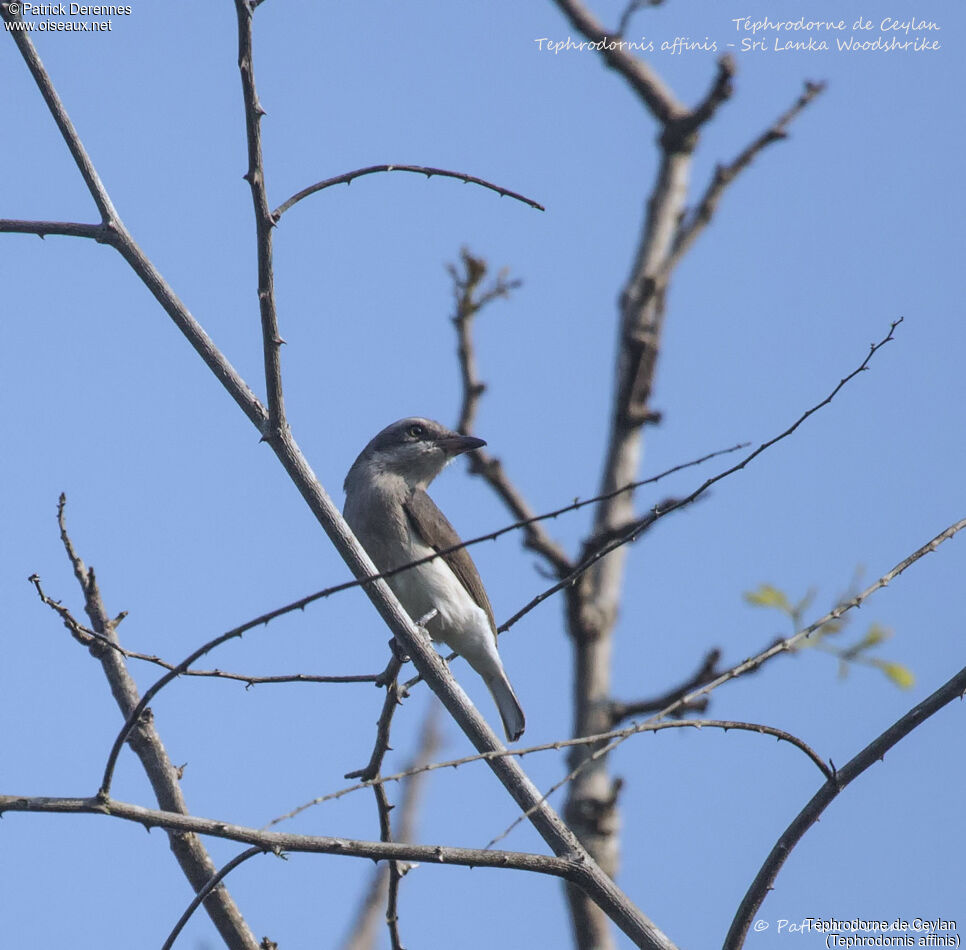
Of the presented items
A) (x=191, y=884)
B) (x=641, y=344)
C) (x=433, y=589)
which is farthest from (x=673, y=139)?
(x=191, y=884)

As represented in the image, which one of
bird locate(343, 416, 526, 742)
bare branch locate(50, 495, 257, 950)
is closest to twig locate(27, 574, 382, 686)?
bare branch locate(50, 495, 257, 950)

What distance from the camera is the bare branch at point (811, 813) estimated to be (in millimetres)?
3322

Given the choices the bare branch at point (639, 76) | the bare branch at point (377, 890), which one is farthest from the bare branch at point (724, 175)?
the bare branch at point (377, 890)

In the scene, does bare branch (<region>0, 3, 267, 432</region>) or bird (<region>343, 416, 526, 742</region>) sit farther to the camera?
bird (<region>343, 416, 526, 742</region>)

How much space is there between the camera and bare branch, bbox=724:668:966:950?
3.32 meters

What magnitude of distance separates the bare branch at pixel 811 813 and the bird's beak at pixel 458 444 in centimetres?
451

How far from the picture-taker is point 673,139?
7762mm

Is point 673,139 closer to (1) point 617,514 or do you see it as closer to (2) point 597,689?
(1) point 617,514

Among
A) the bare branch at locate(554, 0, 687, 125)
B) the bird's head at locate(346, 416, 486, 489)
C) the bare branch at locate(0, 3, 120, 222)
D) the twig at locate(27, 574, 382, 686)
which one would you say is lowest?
the twig at locate(27, 574, 382, 686)

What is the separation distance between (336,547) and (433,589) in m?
3.15

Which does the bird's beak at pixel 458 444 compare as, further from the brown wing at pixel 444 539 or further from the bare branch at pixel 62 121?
the bare branch at pixel 62 121

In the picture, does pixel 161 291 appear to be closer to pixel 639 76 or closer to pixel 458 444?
pixel 458 444

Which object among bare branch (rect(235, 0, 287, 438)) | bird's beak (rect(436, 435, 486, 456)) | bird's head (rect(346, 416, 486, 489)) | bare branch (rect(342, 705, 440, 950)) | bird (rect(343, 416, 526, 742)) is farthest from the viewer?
bird's head (rect(346, 416, 486, 489))

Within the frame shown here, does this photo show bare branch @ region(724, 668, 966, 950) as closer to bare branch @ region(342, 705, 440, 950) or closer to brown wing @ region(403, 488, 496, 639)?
bare branch @ region(342, 705, 440, 950)
